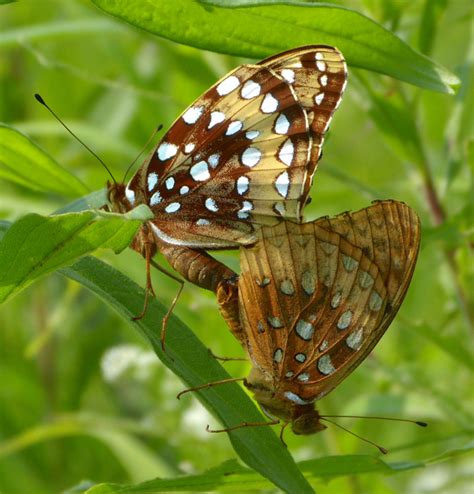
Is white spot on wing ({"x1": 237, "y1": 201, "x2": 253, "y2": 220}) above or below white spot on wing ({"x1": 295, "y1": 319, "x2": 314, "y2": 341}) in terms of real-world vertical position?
above

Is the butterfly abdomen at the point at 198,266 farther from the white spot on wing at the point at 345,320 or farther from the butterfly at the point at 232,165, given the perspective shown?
the white spot on wing at the point at 345,320

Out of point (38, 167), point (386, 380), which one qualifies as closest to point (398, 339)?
point (386, 380)

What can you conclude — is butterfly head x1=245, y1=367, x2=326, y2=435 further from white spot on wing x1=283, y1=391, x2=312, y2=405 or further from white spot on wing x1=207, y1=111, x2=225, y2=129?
white spot on wing x1=207, y1=111, x2=225, y2=129

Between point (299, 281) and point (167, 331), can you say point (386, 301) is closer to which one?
point (299, 281)

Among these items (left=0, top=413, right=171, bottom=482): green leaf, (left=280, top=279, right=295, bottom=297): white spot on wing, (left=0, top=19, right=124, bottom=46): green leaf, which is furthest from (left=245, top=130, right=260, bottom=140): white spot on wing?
(left=0, top=413, right=171, bottom=482): green leaf

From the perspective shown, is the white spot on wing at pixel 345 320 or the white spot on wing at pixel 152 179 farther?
the white spot on wing at pixel 152 179

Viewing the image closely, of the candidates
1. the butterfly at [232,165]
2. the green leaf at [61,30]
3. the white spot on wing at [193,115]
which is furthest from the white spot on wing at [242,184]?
the green leaf at [61,30]
